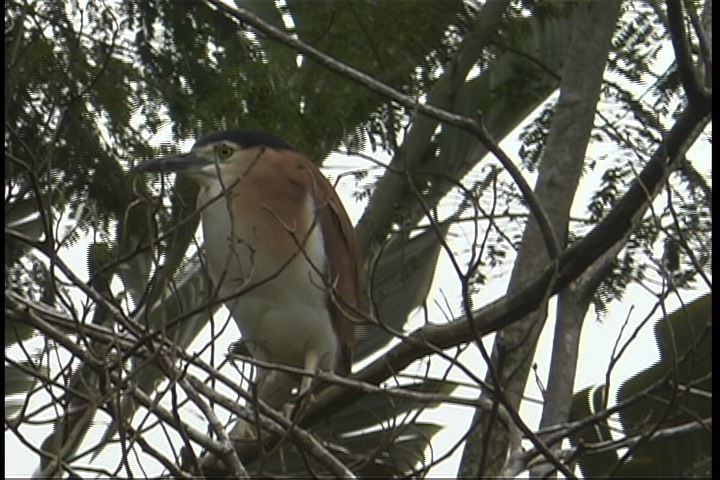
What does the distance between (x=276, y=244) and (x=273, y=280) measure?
13 cm

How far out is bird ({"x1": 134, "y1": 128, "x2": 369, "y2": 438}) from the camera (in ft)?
14.3

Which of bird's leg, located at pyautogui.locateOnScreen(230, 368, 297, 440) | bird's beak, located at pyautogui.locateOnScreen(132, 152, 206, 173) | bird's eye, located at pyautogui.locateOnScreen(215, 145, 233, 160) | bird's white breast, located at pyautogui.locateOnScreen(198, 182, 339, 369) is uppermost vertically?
bird's eye, located at pyautogui.locateOnScreen(215, 145, 233, 160)

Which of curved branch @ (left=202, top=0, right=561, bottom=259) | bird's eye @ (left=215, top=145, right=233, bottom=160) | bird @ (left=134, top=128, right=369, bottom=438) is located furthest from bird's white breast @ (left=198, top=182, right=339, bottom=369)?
curved branch @ (left=202, top=0, right=561, bottom=259)

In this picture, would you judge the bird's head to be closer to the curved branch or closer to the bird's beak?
the bird's beak

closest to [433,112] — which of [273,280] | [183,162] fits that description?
[273,280]

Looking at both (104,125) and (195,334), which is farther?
(195,334)

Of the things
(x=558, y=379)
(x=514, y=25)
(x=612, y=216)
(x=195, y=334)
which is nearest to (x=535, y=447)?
(x=612, y=216)

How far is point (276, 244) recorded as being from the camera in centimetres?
437

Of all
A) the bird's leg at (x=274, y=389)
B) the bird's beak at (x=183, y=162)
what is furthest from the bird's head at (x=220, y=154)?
the bird's leg at (x=274, y=389)

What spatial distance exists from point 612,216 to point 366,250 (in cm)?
149

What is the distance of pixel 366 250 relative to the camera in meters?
4.93

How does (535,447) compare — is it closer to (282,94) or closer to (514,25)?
(282,94)

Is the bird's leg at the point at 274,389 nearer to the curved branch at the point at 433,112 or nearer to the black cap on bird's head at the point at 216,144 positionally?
the black cap on bird's head at the point at 216,144

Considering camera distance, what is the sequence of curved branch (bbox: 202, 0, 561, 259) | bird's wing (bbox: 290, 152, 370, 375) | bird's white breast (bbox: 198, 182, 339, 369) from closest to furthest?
curved branch (bbox: 202, 0, 561, 259) → bird's white breast (bbox: 198, 182, 339, 369) → bird's wing (bbox: 290, 152, 370, 375)
